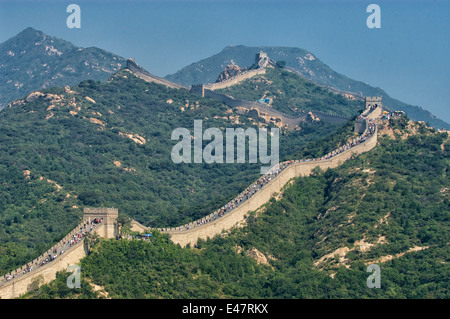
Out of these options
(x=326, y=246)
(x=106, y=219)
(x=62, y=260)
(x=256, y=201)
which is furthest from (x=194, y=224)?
(x=62, y=260)

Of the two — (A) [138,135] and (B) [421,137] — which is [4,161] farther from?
(B) [421,137]

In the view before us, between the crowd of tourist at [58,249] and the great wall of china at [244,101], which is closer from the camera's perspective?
the crowd of tourist at [58,249]

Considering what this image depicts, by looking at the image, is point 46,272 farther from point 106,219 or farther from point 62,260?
point 106,219

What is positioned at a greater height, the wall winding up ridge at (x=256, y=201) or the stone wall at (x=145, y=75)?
the stone wall at (x=145, y=75)

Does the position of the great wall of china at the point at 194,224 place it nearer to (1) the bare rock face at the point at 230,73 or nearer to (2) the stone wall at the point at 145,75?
(2) the stone wall at the point at 145,75

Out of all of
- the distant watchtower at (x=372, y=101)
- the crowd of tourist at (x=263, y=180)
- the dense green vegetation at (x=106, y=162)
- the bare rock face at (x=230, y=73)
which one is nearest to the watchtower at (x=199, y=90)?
the dense green vegetation at (x=106, y=162)

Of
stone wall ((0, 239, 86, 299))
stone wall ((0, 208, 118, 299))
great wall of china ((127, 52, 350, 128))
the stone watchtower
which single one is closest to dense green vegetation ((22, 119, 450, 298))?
stone wall ((0, 239, 86, 299))
